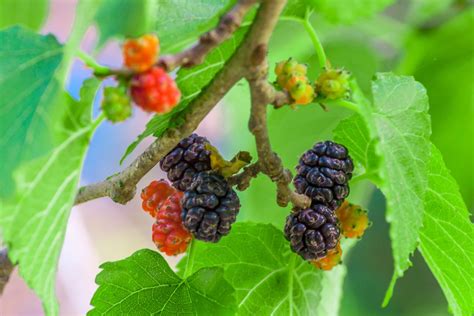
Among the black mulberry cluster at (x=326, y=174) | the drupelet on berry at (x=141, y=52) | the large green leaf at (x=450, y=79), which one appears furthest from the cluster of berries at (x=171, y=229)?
the large green leaf at (x=450, y=79)

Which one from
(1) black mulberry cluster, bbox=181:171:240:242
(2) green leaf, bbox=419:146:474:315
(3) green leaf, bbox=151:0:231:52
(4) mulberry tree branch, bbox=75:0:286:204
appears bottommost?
(2) green leaf, bbox=419:146:474:315

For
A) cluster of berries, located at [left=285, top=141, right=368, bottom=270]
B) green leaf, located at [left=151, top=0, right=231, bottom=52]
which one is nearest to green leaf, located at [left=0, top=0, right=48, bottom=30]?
green leaf, located at [left=151, top=0, right=231, bottom=52]

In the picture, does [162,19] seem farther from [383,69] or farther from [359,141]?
[383,69]

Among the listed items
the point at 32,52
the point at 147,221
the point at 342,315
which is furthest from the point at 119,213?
the point at 32,52

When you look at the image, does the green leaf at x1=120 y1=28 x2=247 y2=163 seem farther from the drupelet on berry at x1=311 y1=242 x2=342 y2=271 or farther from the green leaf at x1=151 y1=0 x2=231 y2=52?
the drupelet on berry at x1=311 y1=242 x2=342 y2=271

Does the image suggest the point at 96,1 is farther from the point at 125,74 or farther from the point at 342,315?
the point at 342,315

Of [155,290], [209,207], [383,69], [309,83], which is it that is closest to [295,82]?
[309,83]
